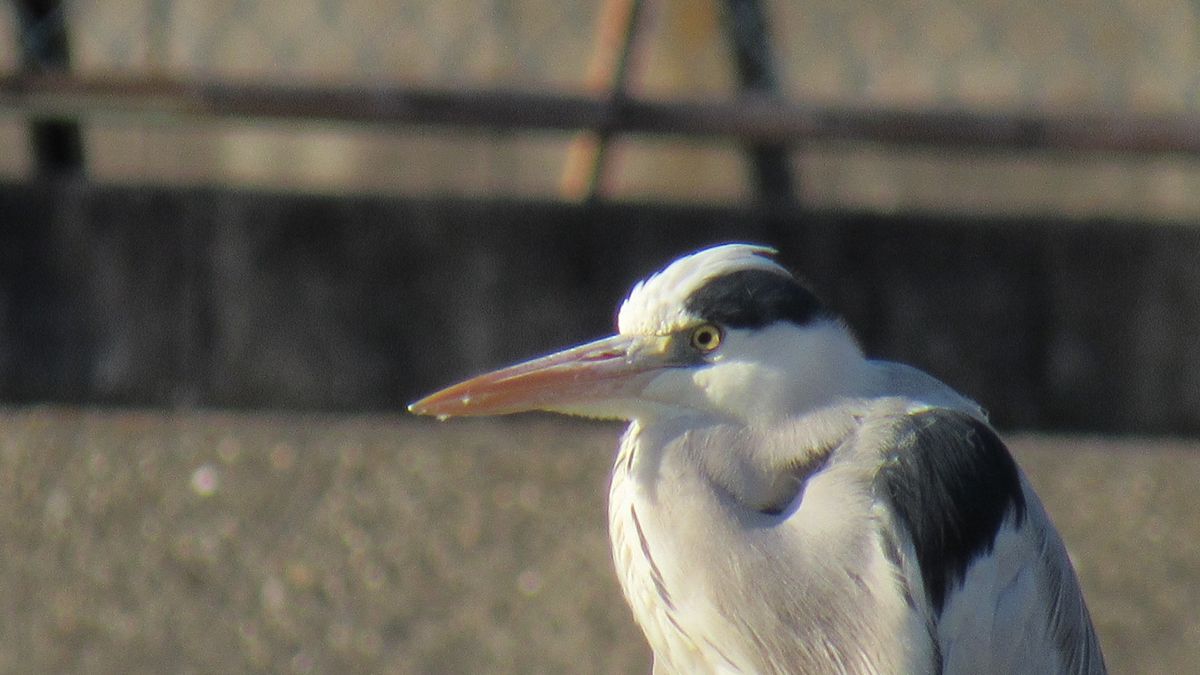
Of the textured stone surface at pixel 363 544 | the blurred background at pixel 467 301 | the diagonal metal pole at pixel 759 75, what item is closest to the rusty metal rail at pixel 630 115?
the blurred background at pixel 467 301

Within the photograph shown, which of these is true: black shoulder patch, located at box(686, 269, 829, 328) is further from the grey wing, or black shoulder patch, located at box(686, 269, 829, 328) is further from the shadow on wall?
the shadow on wall

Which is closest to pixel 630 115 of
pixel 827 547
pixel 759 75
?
pixel 759 75

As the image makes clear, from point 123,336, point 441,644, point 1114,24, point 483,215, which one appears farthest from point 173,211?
point 1114,24

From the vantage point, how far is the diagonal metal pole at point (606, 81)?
335 cm

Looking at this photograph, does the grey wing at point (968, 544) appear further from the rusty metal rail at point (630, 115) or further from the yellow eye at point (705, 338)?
the rusty metal rail at point (630, 115)

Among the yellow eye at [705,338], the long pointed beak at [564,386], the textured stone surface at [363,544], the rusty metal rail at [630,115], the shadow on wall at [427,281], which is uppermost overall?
the yellow eye at [705,338]

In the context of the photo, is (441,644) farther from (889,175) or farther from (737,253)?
(889,175)

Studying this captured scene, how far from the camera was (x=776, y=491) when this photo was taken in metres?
1.61

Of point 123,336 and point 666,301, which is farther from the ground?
point 666,301

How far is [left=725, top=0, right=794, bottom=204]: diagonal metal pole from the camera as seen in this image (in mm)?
3383

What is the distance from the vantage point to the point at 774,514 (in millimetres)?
1602

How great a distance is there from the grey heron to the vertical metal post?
214cm

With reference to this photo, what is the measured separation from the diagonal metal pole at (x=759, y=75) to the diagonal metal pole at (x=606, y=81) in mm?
221

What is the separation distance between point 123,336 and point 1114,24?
2555mm
